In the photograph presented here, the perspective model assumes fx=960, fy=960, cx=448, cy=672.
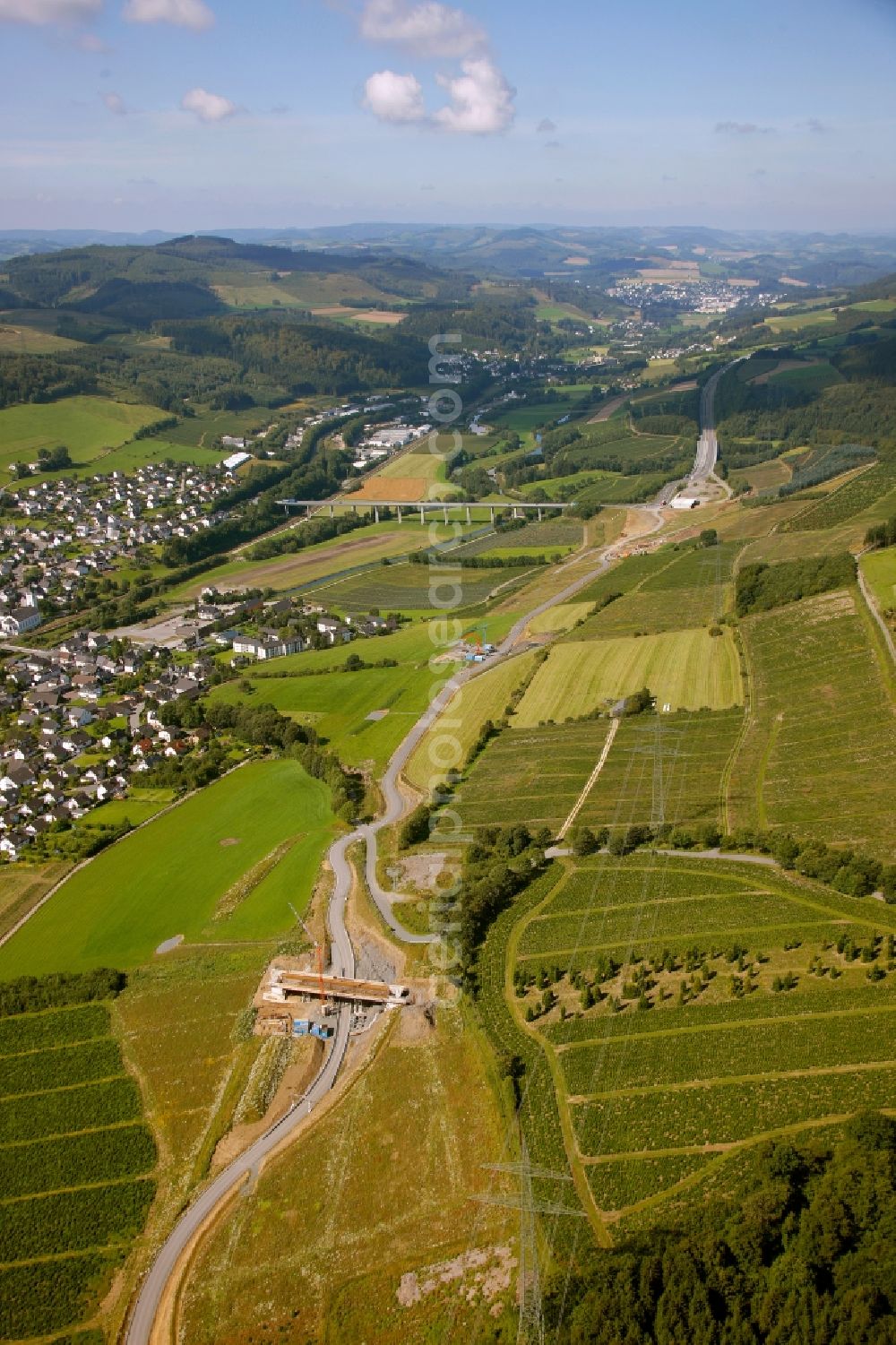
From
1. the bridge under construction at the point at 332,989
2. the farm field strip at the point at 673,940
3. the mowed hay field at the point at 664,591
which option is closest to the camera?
the farm field strip at the point at 673,940

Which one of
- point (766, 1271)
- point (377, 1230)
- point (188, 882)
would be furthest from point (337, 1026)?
point (766, 1271)

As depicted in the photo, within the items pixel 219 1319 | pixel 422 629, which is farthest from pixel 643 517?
pixel 219 1319

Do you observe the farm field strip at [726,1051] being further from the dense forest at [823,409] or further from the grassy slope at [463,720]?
the dense forest at [823,409]

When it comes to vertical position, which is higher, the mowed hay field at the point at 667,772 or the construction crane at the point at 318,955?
the mowed hay field at the point at 667,772

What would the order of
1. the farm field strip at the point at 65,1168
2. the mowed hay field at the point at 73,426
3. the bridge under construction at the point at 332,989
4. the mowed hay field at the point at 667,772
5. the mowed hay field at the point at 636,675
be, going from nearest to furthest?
the farm field strip at the point at 65,1168 < the bridge under construction at the point at 332,989 < the mowed hay field at the point at 667,772 < the mowed hay field at the point at 636,675 < the mowed hay field at the point at 73,426

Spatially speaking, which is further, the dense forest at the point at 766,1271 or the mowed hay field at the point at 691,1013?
the mowed hay field at the point at 691,1013

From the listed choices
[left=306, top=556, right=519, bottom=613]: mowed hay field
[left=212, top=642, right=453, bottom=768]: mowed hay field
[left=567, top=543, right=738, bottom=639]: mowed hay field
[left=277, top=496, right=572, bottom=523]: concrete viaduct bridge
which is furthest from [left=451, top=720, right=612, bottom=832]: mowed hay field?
[left=277, top=496, right=572, bottom=523]: concrete viaduct bridge

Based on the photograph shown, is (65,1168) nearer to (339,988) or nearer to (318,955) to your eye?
(339,988)

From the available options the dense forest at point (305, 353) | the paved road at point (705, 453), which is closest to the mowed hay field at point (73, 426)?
the dense forest at point (305, 353)
